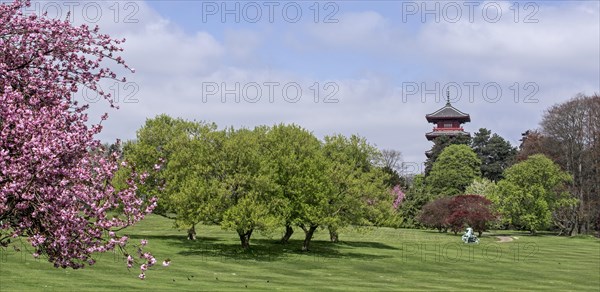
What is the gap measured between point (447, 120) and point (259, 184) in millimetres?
122424

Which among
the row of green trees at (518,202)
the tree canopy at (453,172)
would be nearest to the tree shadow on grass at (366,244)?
the row of green trees at (518,202)

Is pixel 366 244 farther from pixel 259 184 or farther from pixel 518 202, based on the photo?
pixel 518 202

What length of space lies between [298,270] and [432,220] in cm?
5047

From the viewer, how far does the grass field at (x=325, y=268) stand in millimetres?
34906

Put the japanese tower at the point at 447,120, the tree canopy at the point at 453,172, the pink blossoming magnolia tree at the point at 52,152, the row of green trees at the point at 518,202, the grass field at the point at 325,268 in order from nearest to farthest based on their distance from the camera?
1. the pink blossoming magnolia tree at the point at 52,152
2. the grass field at the point at 325,268
3. the row of green trees at the point at 518,202
4. the tree canopy at the point at 453,172
5. the japanese tower at the point at 447,120

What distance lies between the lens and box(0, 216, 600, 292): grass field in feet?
115

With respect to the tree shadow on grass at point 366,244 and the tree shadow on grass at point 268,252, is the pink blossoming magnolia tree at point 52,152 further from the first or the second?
the tree shadow on grass at point 366,244

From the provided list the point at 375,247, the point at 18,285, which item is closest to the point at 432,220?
the point at 375,247

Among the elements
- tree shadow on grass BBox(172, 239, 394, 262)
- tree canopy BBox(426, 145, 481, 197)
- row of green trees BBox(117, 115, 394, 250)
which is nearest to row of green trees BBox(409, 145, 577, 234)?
tree canopy BBox(426, 145, 481, 197)

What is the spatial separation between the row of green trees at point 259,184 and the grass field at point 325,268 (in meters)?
2.87

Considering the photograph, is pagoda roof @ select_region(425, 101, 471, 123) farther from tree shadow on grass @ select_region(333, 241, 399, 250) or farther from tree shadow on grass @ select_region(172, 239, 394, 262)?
tree shadow on grass @ select_region(172, 239, 394, 262)

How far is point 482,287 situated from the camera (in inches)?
1508

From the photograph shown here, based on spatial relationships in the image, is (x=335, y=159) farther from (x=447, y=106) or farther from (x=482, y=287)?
(x=447, y=106)

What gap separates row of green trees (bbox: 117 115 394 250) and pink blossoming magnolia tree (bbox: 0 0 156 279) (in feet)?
126
